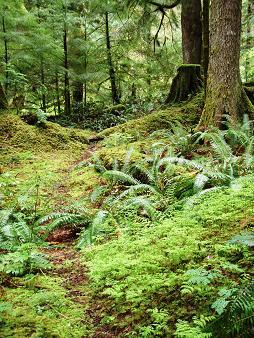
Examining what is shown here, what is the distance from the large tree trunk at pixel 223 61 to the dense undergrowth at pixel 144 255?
0.87 metres

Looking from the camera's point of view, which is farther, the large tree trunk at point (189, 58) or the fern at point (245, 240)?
the large tree trunk at point (189, 58)

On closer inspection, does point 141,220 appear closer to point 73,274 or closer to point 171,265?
point 73,274

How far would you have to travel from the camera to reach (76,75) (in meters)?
14.9

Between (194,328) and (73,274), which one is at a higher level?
(194,328)

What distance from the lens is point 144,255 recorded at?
3.12 m

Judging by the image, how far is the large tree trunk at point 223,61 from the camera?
23.0ft

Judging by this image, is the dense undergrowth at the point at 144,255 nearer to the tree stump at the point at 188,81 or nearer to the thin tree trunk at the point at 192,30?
the tree stump at the point at 188,81

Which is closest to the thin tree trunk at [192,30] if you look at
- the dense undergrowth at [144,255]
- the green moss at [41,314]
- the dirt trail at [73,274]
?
the dense undergrowth at [144,255]

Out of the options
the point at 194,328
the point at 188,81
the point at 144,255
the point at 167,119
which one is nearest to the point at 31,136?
the point at 167,119

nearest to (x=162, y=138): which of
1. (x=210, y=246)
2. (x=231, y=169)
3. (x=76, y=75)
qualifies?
(x=231, y=169)

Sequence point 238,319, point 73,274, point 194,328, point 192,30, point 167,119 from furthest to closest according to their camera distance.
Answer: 1. point 192,30
2. point 167,119
3. point 73,274
4. point 194,328
5. point 238,319

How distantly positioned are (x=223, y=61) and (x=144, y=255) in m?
5.21

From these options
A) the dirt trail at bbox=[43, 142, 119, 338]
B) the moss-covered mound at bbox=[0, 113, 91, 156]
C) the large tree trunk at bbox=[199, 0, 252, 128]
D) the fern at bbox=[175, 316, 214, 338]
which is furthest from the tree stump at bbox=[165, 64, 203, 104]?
the fern at bbox=[175, 316, 214, 338]

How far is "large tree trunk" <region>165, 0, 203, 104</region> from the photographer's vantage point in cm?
1105
